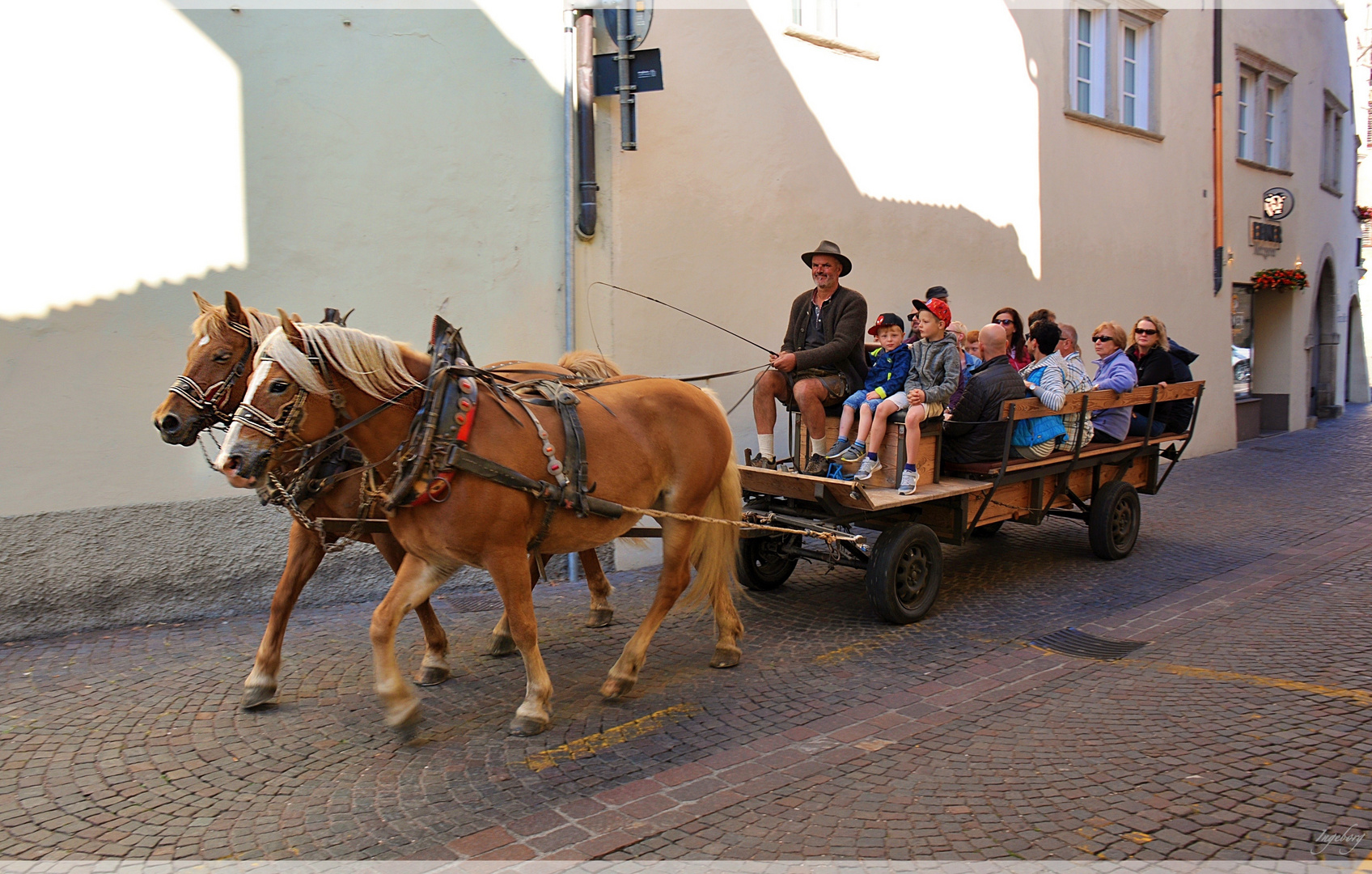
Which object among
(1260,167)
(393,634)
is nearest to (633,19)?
(393,634)

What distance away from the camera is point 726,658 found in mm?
4840

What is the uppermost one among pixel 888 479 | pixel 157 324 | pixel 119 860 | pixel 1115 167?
pixel 1115 167

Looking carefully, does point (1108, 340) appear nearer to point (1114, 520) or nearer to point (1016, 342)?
point (1016, 342)

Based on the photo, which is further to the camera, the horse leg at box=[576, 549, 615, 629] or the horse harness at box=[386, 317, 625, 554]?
the horse leg at box=[576, 549, 615, 629]

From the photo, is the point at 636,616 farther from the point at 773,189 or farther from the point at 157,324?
the point at 773,189

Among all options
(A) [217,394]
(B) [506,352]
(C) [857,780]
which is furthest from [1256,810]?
(B) [506,352]

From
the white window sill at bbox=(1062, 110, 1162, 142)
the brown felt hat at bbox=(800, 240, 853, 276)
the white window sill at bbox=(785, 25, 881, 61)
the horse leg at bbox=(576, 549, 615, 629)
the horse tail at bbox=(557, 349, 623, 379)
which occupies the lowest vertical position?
the horse leg at bbox=(576, 549, 615, 629)

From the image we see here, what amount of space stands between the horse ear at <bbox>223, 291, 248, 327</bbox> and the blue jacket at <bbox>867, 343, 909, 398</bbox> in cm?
352

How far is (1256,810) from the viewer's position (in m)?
3.23

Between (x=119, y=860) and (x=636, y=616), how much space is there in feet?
10.6

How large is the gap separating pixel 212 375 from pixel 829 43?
6.60 m

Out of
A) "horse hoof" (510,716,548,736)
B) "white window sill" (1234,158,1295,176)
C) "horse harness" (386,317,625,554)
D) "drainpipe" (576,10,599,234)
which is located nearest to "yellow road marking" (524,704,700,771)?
"horse hoof" (510,716,548,736)

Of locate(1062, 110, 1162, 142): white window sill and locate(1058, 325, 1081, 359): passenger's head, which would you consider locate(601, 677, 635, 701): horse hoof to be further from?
locate(1062, 110, 1162, 142): white window sill

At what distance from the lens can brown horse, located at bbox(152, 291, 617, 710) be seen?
155 inches
